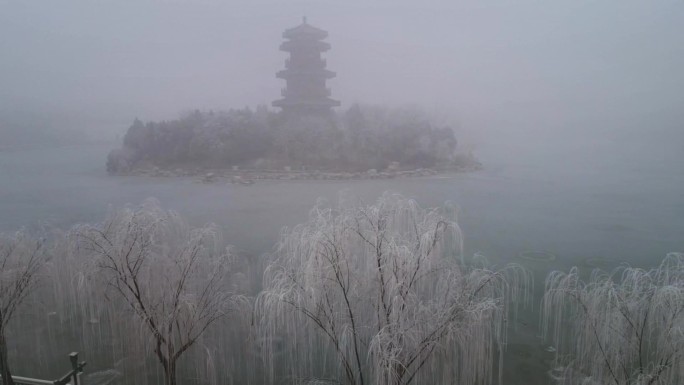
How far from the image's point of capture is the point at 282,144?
776 inches

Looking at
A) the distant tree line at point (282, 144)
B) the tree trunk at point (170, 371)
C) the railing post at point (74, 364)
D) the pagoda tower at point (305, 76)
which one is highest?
the pagoda tower at point (305, 76)

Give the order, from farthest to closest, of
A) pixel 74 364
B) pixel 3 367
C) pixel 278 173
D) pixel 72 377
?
pixel 278 173
pixel 3 367
pixel 72 377
pixel 74 364

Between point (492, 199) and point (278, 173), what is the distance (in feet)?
27.1

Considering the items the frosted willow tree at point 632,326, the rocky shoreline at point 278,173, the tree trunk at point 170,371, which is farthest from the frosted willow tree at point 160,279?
the rocky shoreline at point 278,173

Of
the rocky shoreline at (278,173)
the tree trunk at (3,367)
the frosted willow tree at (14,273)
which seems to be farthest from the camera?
the rocky shoreline at (278,173)

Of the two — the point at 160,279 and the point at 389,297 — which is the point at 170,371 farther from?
the point at 389,297

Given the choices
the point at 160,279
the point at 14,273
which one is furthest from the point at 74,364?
the point at 14,273

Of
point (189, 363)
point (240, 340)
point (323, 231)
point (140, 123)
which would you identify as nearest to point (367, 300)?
point (323, 231)

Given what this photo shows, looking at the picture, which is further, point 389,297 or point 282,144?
point 282,144

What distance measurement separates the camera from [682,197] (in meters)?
13.1

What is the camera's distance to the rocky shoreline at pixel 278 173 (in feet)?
58.3

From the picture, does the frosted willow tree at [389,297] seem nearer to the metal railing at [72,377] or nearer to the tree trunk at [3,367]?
the metal railing at [72,377]

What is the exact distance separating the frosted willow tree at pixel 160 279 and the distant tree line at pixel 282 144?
13.6 metres

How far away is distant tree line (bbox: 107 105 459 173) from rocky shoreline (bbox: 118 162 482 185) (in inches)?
20.8
